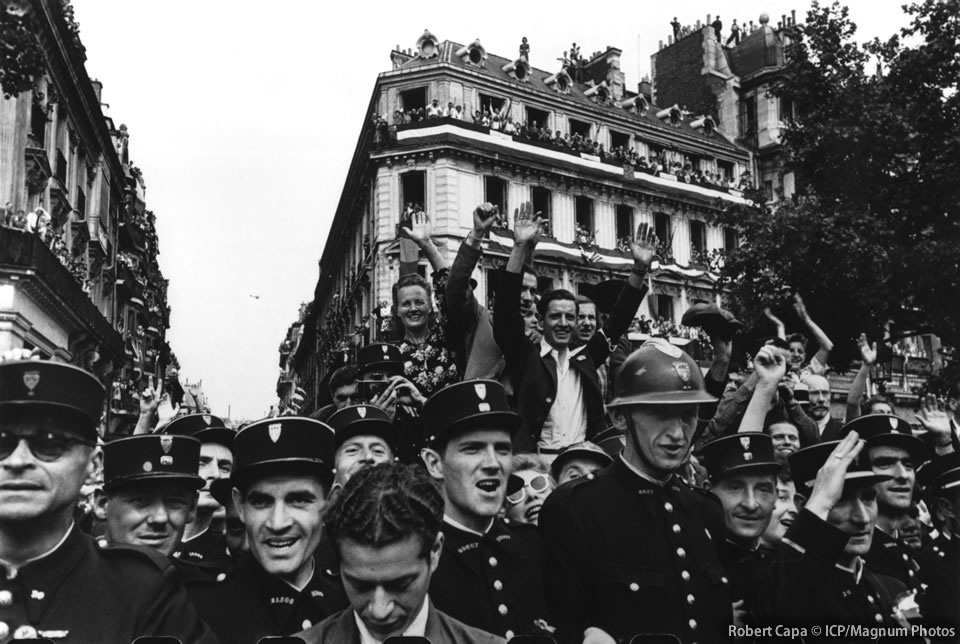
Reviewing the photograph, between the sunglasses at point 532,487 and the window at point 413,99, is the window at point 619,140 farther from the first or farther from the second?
the sunglasses at point 532,487

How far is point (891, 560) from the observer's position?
473 cm

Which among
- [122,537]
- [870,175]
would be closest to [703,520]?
[122,537]

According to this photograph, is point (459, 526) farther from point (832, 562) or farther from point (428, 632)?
point (832, 562)

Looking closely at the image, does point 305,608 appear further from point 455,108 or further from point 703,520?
point 455,108

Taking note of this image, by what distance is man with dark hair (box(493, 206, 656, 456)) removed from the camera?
575cm

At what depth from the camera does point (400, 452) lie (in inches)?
229

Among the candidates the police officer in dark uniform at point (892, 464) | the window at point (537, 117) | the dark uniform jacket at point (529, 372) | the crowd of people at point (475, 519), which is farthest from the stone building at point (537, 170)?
the police officer in dark uniform at point (892, 464)

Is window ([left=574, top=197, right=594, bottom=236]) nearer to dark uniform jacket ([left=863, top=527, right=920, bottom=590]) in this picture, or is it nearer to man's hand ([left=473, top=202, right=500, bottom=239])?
man's hand ([left=473, top=202, right=500, bottom=239])

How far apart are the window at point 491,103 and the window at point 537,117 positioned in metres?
1.45

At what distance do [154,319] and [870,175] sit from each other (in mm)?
55471

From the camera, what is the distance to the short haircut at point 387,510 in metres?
3.01

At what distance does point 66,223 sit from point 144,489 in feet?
84.6

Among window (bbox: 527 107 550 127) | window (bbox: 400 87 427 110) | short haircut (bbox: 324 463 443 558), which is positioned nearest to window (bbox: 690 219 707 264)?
window (bbox: 527 107 550 127)

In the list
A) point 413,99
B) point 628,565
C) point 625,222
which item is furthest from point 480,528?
point 625,222
